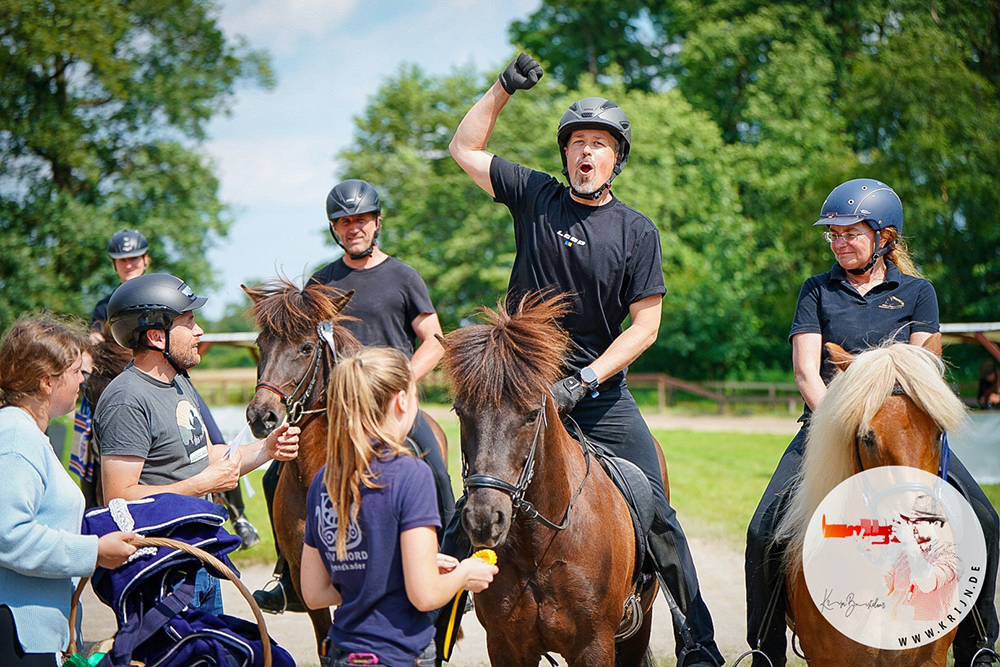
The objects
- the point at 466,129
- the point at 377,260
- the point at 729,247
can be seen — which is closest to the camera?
the point at 466,129

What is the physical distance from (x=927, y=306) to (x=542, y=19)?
44210mm

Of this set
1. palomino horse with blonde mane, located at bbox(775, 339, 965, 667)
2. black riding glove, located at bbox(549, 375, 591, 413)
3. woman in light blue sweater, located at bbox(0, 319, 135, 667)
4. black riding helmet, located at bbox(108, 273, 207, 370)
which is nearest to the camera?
woman in light blue sweater, located at bbox(0, 319, 135, 667)

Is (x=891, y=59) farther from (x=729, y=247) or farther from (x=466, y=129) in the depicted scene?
(x=466, y=129)

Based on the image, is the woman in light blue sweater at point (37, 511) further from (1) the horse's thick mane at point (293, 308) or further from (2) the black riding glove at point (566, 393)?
(2) the black riding glove at point (566, 393)

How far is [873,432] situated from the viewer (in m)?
3.61

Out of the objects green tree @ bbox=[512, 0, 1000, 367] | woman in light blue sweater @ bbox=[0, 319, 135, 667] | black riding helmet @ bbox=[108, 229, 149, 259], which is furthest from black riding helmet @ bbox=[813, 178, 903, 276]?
green tree @ bbox=[512, 0, 1000, 367]

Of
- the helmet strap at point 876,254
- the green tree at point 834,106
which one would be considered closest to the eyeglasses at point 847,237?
the helmet strap at point 876,254

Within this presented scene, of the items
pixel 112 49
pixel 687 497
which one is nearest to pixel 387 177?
pixel 112 49

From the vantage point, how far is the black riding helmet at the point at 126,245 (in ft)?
26.3

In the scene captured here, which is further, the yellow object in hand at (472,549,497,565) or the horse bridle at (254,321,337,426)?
the horse bridle at (254,321,337,426)

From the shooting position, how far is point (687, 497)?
1317cm

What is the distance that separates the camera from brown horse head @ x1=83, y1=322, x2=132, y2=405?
6.94 meters

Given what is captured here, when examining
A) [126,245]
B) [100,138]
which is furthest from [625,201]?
[126,245]

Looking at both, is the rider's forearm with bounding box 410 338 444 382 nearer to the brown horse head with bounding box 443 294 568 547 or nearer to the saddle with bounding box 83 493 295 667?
the brown horse head with bounding box 443 294 568 547
